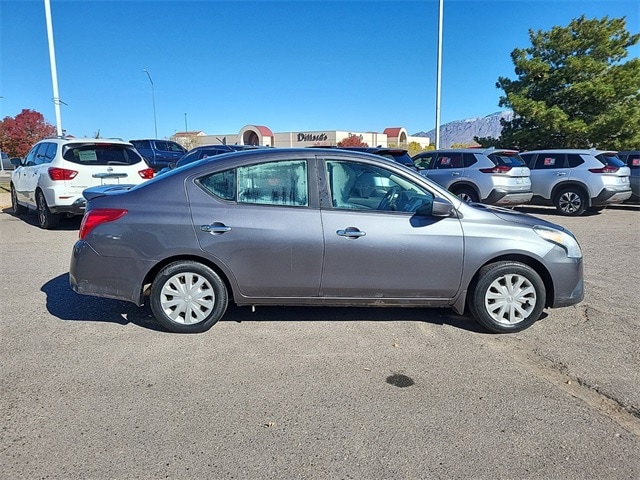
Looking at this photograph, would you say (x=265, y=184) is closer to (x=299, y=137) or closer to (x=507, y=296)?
(x=507, y=296)

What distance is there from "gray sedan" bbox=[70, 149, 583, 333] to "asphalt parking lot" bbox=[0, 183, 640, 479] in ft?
1.13

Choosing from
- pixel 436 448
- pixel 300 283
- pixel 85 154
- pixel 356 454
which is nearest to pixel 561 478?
pixel 436 448

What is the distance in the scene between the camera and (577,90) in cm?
1973

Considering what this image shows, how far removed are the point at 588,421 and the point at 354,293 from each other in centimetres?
195

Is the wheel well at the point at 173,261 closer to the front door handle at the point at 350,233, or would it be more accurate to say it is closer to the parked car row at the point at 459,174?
the front door handle at the point at 350,233

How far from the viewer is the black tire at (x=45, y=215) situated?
843 cm

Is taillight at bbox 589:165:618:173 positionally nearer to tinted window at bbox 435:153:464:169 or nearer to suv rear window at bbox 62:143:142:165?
tinted window at bbox 435:153:464:169

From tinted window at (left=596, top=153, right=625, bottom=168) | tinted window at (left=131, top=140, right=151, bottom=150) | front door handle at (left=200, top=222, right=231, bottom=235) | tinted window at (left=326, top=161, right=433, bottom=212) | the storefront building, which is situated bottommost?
front door handle at (left=200, top=222, right=231, bottom=235)

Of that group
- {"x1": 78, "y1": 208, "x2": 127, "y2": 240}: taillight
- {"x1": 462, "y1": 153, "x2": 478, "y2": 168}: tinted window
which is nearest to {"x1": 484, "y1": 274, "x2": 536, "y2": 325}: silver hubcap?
{"x1": 78, "y1": 208, "x2": 127, "y2": 240}: taillight

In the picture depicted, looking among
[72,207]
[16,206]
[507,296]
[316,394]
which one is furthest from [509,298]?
[16,206]

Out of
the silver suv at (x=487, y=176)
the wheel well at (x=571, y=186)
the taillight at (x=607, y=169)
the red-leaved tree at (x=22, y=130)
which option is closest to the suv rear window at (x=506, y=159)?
the silver suv at (x=487, y=176)

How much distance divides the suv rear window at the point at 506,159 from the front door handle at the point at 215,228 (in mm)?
8837

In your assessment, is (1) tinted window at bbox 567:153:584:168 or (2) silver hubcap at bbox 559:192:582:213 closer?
(1) tinted window at bbox 567:153:584:168

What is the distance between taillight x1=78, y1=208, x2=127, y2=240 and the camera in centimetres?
388
